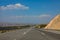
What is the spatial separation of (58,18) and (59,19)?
4.86 ft

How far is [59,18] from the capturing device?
110 meters

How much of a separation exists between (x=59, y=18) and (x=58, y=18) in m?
0.87

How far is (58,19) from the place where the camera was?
109500mm

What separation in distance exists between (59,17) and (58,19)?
5.97ft

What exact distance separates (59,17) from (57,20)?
2.64 meters

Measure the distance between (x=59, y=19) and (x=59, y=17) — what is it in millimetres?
2021

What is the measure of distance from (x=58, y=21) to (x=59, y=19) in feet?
8.12

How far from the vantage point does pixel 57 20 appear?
109500mm

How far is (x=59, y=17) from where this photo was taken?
4348 inches

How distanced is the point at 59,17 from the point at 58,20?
277 centimetres

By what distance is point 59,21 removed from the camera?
106m

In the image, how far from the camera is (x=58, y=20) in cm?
10875

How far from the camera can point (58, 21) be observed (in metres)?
107
